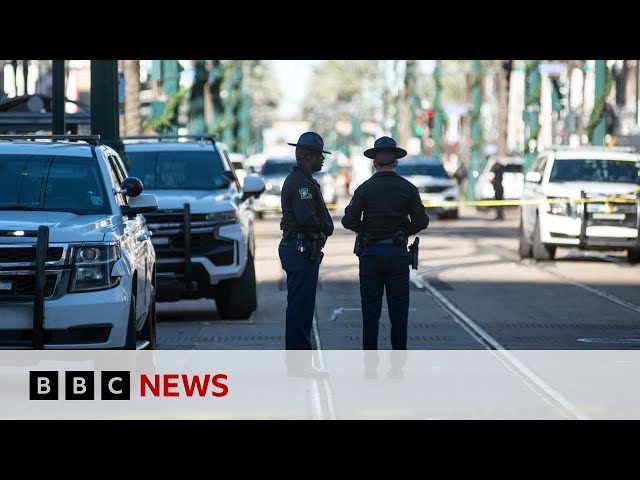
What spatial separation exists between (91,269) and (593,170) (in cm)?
1749

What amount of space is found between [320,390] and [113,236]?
199 cm

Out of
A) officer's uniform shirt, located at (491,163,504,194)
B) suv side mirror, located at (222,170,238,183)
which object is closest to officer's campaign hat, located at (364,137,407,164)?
suv side mirror, located at (222,170,238,183)

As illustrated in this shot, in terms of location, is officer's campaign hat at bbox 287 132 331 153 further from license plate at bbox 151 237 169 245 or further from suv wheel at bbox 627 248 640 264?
suv wheel at bbox 627 248 640 264

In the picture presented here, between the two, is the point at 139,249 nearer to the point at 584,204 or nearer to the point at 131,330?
the point at 131,330

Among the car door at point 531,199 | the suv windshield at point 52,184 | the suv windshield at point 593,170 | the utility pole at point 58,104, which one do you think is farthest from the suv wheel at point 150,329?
the suv windshield at point 593,170

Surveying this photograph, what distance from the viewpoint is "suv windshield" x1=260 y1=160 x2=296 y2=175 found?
149 ft

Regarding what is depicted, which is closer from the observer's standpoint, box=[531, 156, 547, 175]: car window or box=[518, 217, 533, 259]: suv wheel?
box=[518, 217, 533, 259]: suv wheel

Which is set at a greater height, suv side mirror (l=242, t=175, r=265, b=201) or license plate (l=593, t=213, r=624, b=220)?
suv side mirror (l=242, t=175, r=265, b=201)

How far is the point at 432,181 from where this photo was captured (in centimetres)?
4388

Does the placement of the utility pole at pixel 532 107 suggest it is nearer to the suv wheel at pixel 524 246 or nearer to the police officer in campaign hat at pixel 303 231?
the suv wheel at pixel 524 246

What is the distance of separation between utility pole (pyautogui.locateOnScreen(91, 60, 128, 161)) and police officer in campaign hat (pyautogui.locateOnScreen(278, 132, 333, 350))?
7001 millimetres

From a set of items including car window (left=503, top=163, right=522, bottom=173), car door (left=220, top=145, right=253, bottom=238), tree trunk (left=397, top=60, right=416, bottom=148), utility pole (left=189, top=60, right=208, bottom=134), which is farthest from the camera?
tree trunk (left=397, top=60, right=416, bottom=148)
